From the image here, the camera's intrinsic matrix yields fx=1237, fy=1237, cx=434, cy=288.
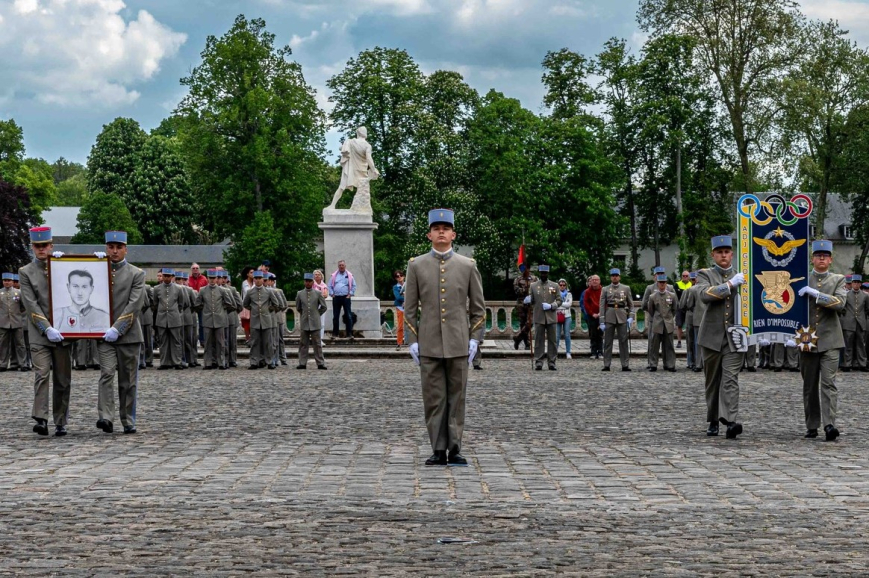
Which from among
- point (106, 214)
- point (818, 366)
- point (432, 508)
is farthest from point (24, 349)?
point (106, 214)

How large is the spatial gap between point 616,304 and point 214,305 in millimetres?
8400

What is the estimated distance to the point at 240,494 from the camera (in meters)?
8.75

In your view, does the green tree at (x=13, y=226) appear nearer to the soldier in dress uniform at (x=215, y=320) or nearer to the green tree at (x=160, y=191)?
the green tree at (x=160, y=191)

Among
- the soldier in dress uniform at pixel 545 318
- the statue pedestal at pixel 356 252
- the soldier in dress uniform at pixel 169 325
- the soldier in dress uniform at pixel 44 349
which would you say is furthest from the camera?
the statue pedestal at pixel 356 252

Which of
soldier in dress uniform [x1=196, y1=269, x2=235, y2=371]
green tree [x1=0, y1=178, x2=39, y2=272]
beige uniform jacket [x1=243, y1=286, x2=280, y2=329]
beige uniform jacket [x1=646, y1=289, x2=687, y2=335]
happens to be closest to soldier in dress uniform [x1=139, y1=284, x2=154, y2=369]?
Result: soldier in dress uniform [x1=196, y1=269, x2=235, y2=371]

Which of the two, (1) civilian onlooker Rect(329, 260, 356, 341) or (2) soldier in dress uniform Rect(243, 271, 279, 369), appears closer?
(2) soldier in dress uniform Rect(243, 271, 279, 369)

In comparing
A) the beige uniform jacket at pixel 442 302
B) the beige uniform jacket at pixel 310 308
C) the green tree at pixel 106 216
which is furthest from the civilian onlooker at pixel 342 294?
the green tree at pixel 106 216

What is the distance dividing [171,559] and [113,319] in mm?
7206

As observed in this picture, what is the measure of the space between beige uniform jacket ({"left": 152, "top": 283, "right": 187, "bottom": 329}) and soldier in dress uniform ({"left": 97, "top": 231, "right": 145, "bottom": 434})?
42.3ft

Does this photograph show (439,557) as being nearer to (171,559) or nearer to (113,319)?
(171,559)

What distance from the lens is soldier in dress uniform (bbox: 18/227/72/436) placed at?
12.9m

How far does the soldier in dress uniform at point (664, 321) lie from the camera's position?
2505 centimetres

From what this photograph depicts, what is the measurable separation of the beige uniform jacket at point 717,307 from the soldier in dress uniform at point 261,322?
14095mm

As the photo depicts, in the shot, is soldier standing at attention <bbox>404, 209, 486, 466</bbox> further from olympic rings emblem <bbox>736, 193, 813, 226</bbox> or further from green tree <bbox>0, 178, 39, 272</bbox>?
green tree <bbox>0, 178, 39, 272</bbox>
